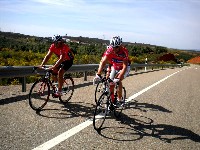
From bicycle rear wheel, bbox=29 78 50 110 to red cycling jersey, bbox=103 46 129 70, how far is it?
1.78 m

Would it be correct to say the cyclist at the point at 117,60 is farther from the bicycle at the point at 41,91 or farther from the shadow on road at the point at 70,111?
the bicycle at the point at 41,91

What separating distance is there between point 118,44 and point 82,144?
2666 mm

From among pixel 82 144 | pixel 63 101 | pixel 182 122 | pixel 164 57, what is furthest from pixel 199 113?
pixel 164 57

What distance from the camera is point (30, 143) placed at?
477 cm

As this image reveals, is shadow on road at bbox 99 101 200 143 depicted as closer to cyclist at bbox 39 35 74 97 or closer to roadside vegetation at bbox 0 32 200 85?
cyclist at bbox 39 35 74 97

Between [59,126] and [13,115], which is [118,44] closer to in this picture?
[59,126]

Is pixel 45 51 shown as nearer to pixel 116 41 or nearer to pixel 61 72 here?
pixel 61 72

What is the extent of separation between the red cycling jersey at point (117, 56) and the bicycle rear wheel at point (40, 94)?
1775mm

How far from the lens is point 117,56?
24.3 ft

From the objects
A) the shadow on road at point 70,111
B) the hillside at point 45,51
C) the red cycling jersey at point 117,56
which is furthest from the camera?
the hillside at point 45,51

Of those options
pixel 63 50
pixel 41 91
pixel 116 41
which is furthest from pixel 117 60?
pixel 41 91

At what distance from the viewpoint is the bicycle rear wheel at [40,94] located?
7.27 metres

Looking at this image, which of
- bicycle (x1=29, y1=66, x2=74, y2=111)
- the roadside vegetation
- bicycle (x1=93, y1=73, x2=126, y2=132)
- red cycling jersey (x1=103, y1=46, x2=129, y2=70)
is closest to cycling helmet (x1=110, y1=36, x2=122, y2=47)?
red cycling jersey (x1=103, y1=46, x2=129, y2=70)

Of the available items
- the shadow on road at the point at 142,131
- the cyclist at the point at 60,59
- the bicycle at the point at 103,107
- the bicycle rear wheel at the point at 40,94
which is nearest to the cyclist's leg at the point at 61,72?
the cyclist at the point at 60,59
